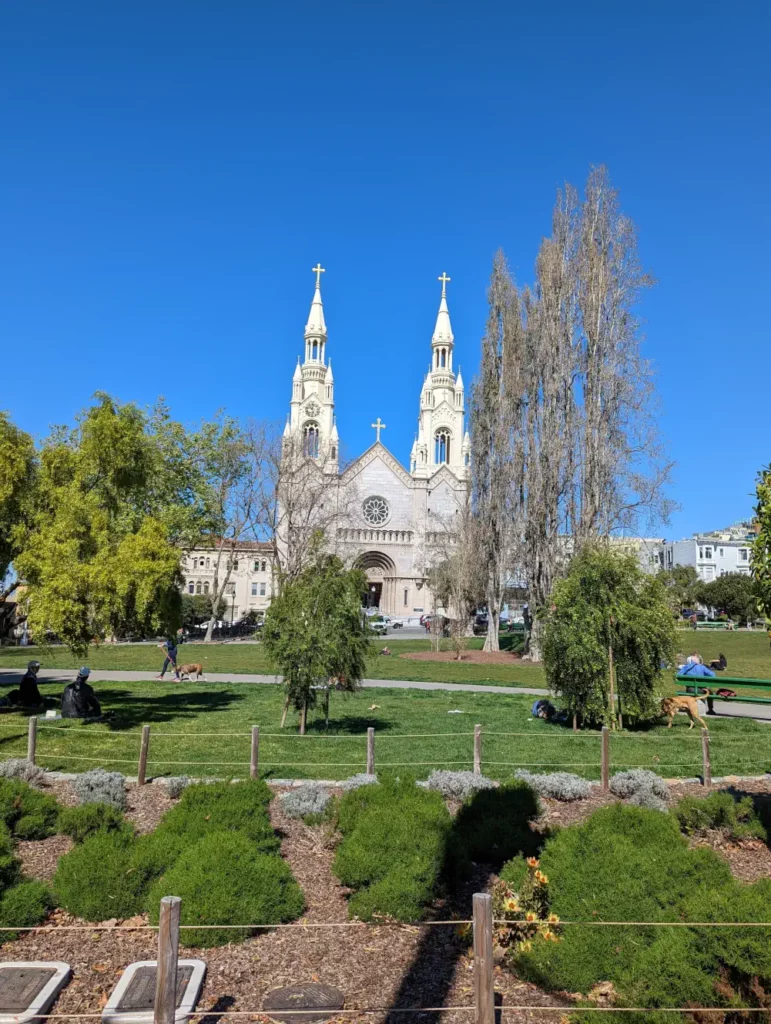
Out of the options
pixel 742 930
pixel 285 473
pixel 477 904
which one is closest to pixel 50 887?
pixel 477 904

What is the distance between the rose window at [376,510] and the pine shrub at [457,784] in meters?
61.1

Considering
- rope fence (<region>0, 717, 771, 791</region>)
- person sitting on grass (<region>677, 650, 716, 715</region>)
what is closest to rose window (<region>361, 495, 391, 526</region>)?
person sitting on grass (<region>677, 650, 716, 715</region>)

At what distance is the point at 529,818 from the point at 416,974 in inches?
124

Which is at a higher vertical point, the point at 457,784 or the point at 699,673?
the point at 699,673

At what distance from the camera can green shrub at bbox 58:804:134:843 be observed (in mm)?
7746

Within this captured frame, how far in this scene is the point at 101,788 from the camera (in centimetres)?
878

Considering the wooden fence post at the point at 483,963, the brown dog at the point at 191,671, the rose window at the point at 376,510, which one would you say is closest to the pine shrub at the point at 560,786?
the wooden fence post at the point at 483,963

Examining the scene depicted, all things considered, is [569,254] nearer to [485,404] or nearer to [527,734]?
[485,404]

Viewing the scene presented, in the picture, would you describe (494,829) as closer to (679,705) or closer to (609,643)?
(609,643)

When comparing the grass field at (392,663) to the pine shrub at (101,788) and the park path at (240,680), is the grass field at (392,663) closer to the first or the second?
the park path at (240,680)

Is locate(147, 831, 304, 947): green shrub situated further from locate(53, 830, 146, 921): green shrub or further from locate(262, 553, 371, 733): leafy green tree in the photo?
locate(262, 553, 371, 733): leafy green tree

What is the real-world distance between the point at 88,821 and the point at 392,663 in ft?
69.8

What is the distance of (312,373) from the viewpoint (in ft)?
241

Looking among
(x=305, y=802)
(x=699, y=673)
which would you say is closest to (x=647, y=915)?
(x=305, y=802)
